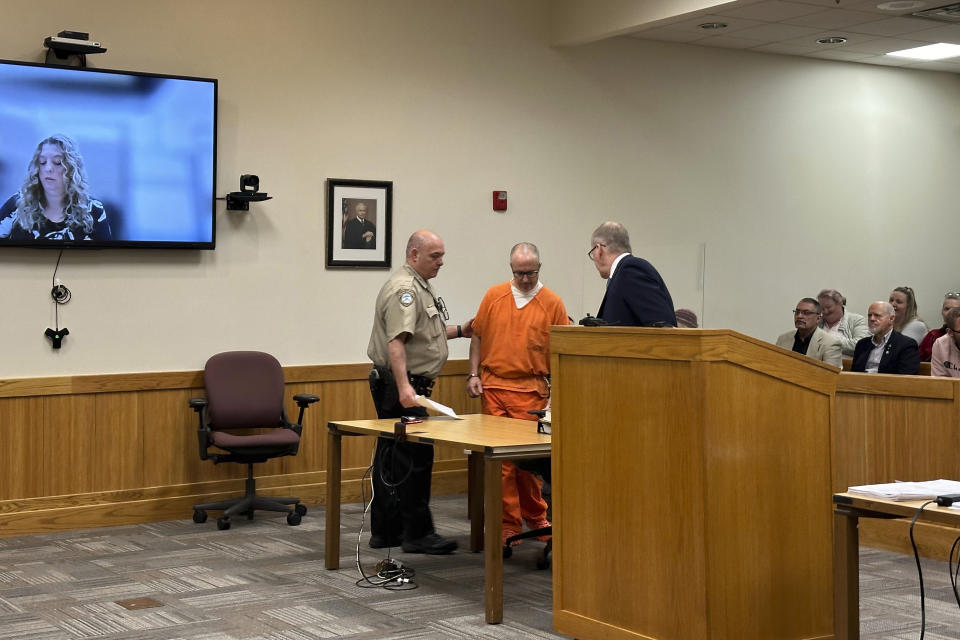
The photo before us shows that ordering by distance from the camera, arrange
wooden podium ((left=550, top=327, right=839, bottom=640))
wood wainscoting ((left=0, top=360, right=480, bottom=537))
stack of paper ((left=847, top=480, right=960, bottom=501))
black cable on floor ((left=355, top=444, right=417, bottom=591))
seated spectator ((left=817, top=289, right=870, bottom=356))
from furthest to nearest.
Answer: seated spectator ((left=817, top=289, right=870, bottom=356))
wood wainscoting ((left=0, top=360, right=480, bottom=537))
black cable on floor ((left=355, top=444, right=417, bottom=591))
wooden podium ((left=550, top=327, right=839, bottom=640))
stack of paper ((left=847, top=480, right=960, bottom=501))

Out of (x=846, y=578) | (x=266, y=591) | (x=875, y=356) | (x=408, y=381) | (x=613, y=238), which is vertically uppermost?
(x=613, y=238)

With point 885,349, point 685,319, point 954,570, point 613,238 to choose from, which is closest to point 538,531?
point 613,238

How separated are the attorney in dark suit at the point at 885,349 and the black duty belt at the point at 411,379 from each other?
2702 mm

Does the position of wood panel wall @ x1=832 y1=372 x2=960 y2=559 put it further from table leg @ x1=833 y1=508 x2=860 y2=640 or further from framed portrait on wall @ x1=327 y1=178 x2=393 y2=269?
framed portrait on wall @ x1=327 y1=178 x2=393 y2=269

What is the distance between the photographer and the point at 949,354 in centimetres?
656

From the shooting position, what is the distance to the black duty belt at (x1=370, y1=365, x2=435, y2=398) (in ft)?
19.2

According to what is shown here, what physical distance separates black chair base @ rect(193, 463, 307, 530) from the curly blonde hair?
68.0 inches

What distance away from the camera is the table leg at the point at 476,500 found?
5.98 meters

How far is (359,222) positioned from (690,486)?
4315 mm

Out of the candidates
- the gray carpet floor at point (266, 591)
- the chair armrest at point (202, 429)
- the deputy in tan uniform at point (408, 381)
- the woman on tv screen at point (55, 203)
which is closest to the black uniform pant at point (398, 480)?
the deputy in tan uniform at point (408, 381)

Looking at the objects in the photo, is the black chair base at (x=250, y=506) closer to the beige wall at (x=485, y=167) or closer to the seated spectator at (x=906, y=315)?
the beige wall at (x=485, y=167)

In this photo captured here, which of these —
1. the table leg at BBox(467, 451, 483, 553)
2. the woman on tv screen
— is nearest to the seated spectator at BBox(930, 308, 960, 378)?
the table leg at BBox(467, 451, 483, 553)

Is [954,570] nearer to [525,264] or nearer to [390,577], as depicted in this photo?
[525,264]

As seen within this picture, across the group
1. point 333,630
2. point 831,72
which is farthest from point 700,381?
point 831,72
